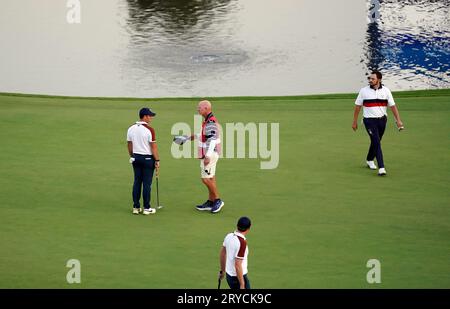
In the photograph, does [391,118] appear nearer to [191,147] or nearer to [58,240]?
[191,147]

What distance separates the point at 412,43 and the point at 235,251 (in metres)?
34.5

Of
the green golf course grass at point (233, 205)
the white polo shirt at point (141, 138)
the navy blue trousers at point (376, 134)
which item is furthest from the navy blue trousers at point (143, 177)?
the navy blue trousers at point (376, 134)

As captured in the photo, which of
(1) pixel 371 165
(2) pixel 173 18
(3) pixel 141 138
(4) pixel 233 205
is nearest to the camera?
(3) pixel 141 138

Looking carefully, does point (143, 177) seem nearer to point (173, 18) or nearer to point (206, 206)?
point (206, 206)

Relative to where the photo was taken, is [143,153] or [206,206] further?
[206,206]

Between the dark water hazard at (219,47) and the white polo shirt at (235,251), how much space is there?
25.8 meters

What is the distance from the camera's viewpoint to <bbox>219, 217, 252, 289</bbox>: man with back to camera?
12227mm

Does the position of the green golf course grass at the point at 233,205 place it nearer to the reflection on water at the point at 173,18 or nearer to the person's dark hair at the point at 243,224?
the person's dark hair at the point at 243,224

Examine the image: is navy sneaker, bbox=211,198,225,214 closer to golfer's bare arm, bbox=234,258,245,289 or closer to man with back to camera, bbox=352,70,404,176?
man with back to camera, bbox=352,70,404,176

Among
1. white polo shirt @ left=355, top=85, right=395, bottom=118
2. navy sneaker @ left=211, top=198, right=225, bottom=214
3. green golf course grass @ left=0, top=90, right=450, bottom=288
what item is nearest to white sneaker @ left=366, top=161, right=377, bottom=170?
green golf course grass @ left=0, top=90, right=450, bottom=288

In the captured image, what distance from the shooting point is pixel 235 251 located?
483 inches

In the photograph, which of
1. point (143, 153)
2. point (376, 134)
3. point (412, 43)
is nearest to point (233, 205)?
→ point (143, 153)

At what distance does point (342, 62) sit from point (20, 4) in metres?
23.3

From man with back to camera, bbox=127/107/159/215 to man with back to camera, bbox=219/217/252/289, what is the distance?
4.99 meters
